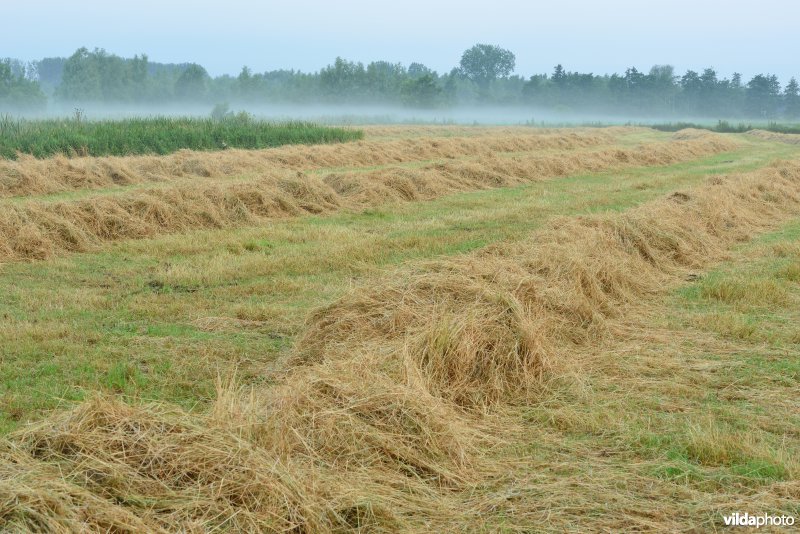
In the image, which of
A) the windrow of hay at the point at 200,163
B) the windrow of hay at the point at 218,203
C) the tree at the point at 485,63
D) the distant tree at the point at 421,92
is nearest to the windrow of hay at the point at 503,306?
the windrow of hay at the point at 218,203

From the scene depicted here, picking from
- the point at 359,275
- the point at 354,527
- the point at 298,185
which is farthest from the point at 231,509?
the point at 298,185

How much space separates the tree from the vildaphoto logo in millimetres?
152047

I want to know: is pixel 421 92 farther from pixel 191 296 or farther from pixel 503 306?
pixel 503 306

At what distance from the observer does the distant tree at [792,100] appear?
116688 millimetres

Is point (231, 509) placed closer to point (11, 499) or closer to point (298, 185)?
point (11, 499)

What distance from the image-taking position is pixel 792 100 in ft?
387

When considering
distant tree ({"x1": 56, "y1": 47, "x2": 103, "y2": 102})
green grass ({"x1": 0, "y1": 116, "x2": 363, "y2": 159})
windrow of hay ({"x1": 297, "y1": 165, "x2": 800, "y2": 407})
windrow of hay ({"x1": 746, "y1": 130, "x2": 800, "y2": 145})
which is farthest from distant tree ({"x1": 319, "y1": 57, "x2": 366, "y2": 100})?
windrow of hay ({"x1": 297, "y1": 165, "x2": 800, "y2": 407})

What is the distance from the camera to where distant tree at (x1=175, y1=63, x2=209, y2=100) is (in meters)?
113

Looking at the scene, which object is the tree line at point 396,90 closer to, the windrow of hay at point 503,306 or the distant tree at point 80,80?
the distant tree at point 80,80

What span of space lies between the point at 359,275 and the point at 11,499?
6.66m

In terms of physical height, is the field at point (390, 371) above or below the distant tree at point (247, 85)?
below

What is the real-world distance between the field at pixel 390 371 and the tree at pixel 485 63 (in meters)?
143

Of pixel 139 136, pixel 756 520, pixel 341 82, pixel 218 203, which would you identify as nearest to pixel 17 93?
pixel 341 82

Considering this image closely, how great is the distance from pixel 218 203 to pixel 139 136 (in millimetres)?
13709
